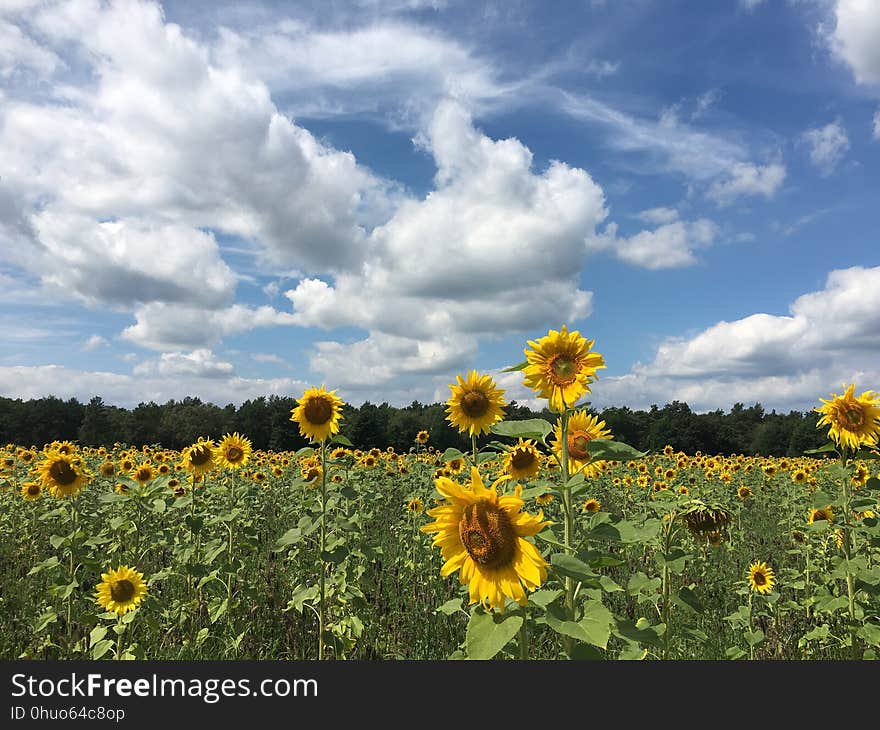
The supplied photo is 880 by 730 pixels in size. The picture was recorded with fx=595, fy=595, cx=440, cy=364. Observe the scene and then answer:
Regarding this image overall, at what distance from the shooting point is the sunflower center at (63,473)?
7191mm

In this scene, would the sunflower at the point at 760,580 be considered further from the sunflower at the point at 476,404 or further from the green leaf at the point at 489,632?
the green leaf at the point at 489,632

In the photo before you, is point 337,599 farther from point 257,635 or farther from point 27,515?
point 27,515

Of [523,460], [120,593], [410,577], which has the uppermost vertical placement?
[523,460]

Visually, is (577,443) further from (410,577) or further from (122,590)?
(410,577)

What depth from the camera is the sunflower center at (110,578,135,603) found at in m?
5.64

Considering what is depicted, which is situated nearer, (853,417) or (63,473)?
(853,417)

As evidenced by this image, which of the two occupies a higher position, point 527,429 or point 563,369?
point 563,369

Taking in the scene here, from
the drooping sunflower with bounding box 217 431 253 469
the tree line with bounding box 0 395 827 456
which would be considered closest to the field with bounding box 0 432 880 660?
the drooping sunflower with bounding box 217 431 253 469

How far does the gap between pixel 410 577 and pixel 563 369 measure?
5804mm

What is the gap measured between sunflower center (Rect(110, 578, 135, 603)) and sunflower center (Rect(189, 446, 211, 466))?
82.2 inches

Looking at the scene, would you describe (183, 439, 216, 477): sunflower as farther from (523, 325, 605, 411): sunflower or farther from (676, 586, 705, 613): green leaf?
(676, 586, 705, 613): green leaf

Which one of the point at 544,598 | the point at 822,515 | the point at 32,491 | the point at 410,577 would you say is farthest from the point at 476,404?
the point at 32,491

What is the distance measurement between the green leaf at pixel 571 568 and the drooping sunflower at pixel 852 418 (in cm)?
402

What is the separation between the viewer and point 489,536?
9.18 feet
